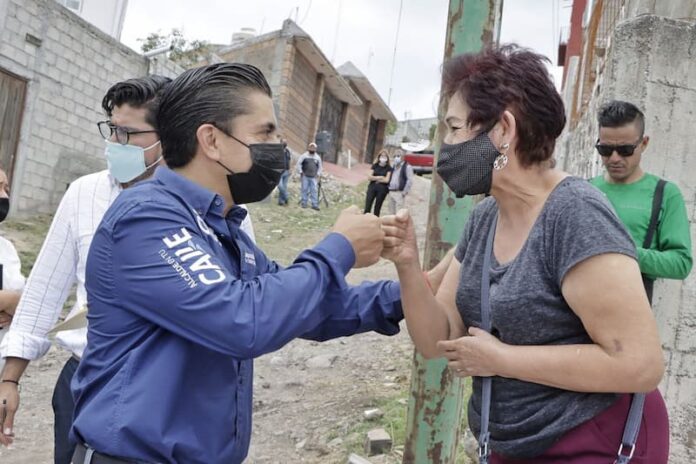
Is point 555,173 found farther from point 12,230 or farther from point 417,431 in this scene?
point 12,230

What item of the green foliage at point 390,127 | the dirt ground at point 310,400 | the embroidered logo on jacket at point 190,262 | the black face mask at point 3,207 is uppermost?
the green foliage at point 390,127

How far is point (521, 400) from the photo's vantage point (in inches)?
65.7

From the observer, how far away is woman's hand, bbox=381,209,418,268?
6.57ft

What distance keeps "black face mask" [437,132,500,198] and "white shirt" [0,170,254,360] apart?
4.77 feet

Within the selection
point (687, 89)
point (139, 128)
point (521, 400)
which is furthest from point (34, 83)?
point (521, 400)

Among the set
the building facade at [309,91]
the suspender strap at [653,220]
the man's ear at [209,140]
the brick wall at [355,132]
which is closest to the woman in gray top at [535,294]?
the man's ear at [209,140]

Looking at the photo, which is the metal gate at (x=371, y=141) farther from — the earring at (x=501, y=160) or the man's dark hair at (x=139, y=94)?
the earring at (x=501, y=160)

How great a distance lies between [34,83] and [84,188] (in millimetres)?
8460

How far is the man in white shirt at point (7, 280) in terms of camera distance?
2.71 meters

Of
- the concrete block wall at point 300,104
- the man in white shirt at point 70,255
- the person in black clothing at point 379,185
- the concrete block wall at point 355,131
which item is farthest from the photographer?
the concrete block wall at point 355,131

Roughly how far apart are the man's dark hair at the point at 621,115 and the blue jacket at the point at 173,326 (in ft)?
6.46

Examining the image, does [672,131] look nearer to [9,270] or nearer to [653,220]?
[653,220]

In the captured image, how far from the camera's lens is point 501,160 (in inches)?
71.4

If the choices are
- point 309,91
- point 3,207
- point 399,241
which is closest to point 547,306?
point 399,241
